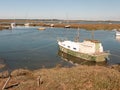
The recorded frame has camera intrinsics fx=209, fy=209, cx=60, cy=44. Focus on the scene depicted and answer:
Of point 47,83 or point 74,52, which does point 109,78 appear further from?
point 74,52

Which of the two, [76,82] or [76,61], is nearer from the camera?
[76,82]

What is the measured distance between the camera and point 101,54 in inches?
1484

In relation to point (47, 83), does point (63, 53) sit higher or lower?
lower

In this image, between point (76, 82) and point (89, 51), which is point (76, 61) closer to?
point (89, 51)

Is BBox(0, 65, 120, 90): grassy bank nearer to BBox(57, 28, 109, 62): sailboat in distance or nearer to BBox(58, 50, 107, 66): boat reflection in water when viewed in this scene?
BBox(58, 50, 107, 66): boat reflection in water

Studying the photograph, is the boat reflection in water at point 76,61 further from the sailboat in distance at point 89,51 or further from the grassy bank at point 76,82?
the grassy bank at point 76,82

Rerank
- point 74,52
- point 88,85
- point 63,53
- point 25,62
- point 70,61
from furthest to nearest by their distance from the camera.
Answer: point 63,53, point 74,52, point 70,61, point 25,62, point 88,85

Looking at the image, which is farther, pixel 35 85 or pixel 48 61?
pixel 48 61

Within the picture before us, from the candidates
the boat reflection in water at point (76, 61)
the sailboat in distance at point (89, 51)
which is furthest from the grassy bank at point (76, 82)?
the sailboat in distance at point (89, 51)

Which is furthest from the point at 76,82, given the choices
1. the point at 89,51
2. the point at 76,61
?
the point at 89,51

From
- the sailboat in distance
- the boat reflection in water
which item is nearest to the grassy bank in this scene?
the boat reflection in water

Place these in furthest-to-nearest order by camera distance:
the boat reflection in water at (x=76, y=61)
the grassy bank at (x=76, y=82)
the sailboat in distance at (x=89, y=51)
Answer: the sailboat in distance at (x=89, y=51), the boat reflection in water at (x=76, y=61), the grassy bank at (x=76, y=82)

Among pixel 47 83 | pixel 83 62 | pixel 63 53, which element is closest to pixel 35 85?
pixel 47 83

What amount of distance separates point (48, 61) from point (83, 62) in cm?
638
